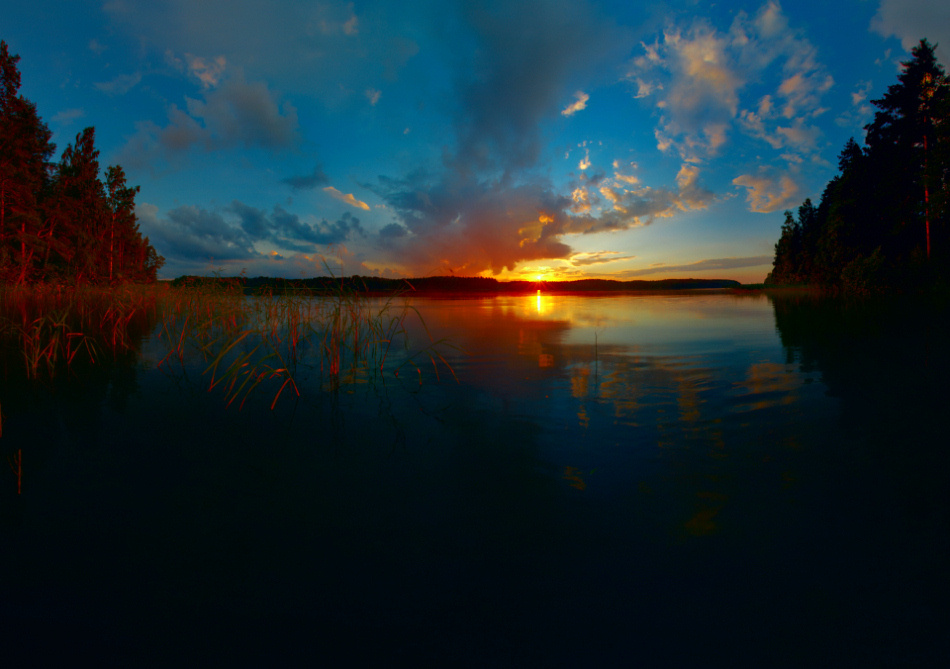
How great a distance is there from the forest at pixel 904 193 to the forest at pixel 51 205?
5330cm

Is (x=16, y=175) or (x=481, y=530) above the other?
(x=16, y=175)

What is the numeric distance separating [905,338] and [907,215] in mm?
29915

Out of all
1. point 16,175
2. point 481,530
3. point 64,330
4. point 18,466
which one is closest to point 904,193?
point 481,530

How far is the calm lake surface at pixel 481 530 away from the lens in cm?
A: 186

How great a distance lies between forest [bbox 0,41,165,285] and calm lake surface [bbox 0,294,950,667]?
2620 cm

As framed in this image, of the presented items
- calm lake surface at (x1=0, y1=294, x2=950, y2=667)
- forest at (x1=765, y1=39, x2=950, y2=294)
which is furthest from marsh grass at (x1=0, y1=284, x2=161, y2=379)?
forest at (x1=765, y1=39, x2=950, y2=294)

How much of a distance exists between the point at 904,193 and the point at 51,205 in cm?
7119

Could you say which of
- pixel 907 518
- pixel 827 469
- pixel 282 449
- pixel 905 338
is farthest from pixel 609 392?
pixel 905 338

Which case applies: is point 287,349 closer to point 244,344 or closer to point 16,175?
point 244,344

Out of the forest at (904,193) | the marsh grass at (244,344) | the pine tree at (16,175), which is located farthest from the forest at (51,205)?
the forest at (904,193)

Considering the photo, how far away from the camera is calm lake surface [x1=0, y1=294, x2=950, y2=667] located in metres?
1.86

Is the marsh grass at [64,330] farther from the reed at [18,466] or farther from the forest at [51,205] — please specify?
the forest at [51,205]

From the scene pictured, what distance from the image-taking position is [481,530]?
2674mm

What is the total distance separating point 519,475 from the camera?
11.2 ft
